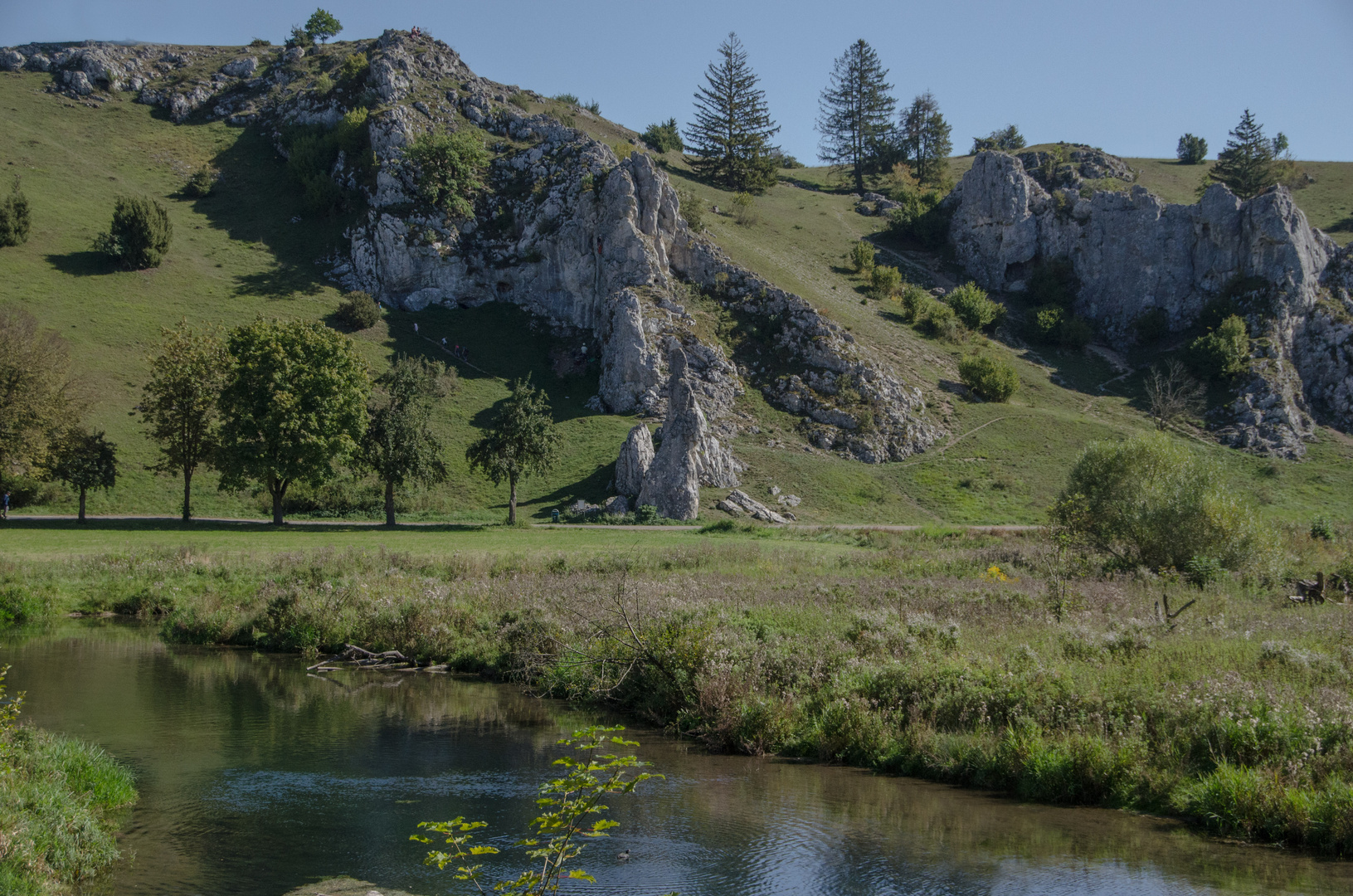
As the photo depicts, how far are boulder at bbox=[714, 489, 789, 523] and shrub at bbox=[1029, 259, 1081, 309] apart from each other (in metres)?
59.0

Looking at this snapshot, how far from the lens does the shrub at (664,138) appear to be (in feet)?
432

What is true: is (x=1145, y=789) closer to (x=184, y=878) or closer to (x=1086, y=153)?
(x=184, y=878)

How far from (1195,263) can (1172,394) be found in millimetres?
22284

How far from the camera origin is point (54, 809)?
425 inches

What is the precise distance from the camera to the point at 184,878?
10320 millimetres

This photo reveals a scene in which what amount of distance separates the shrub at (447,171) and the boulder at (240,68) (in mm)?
43597

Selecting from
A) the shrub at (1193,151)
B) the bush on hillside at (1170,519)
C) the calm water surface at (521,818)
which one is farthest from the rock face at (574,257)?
the shrub at (1193,151)

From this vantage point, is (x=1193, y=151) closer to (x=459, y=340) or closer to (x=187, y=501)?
(x=459, y=340)

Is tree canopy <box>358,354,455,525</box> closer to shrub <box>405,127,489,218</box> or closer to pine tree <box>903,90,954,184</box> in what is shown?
shrub <box>405,127,489,218</box>

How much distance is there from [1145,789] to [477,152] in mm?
91782

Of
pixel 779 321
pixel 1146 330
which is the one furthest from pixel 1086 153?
pixel 779 321

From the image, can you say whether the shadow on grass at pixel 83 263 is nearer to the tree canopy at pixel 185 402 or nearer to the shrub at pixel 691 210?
the tree canopy at pixel 185 402

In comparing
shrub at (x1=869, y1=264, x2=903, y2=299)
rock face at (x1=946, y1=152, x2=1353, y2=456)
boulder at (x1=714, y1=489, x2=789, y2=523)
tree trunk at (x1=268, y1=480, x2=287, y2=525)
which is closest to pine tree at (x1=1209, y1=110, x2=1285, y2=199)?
rock face at (x1=946, y1=152, x2=1353, y2=456)

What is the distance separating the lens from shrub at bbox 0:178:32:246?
7419 cm
